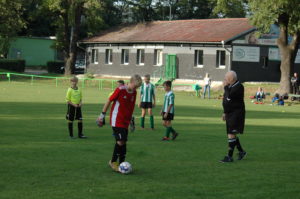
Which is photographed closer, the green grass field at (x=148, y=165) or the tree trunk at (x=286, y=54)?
the green grass field at (x=148, y=165)

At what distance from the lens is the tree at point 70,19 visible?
5616cm

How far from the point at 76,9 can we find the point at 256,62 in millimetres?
19712

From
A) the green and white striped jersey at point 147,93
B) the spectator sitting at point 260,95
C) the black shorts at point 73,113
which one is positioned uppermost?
the green and white striped jersey at point 147,93

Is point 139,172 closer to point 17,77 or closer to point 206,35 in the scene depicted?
point 206,35

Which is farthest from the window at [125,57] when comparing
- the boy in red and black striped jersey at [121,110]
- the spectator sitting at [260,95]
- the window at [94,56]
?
the boy in red and black striped jersey at [121,110]

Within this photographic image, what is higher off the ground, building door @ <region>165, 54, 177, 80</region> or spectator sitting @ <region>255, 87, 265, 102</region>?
building door @ <region>165, 54, 177, 80</region>

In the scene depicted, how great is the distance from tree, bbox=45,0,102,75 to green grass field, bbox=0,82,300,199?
1517 inches

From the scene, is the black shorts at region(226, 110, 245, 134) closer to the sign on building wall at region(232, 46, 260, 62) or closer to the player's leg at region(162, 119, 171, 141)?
the player's leg at region(162, 119, 171, 141)

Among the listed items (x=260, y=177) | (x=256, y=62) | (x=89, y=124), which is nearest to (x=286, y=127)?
(x=89, y=124)

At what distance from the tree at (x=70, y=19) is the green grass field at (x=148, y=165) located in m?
38.5

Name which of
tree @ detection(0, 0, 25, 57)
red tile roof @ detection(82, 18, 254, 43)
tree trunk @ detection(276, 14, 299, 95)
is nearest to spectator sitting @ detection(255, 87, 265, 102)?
tree trunk @ detection(276, 14, 299, 95)

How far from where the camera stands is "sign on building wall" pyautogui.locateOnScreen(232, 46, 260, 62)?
154ft

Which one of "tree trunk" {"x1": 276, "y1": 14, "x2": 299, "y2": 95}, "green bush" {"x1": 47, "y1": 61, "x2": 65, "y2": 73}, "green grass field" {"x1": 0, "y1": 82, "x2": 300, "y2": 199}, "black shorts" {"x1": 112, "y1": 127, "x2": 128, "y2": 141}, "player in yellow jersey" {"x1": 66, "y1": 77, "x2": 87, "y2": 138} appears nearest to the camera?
"green grass field" {"x1": 0, "y1": 82, "x2": 300, "y2": 199}

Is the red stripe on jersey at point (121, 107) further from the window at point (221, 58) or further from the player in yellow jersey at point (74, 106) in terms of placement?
the window at point (221, 58)
